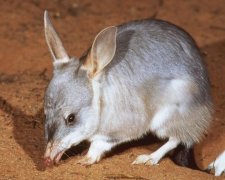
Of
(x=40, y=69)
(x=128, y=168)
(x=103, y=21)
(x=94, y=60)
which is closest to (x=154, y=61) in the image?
(x=94, y=60)

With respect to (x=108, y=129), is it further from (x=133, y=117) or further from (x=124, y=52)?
(x=124, y=52)

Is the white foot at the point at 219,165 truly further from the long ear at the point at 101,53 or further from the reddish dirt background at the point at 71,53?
the long ear at the point at 101,53

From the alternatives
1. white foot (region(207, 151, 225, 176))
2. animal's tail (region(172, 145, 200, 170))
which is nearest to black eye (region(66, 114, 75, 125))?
animal's tail (region(172, 145, 200, 170))

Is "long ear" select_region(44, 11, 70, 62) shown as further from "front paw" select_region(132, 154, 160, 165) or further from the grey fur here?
"front paw" select_region(132, 154, 160, 165)

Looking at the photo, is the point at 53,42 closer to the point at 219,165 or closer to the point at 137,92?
the point at 137,92

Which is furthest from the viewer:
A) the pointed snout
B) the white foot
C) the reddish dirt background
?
the white foot

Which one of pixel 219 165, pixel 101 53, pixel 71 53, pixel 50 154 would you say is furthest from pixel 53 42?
pixel 71 53
